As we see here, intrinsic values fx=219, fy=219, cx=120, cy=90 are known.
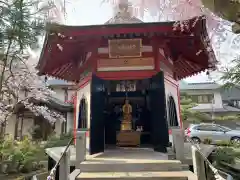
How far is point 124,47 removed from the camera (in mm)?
6695

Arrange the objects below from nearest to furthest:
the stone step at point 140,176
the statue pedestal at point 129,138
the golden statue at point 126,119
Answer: the stone step at point 140,176
the statue pedestal at point 129,138
the golden statue at point 126,119

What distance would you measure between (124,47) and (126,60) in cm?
42

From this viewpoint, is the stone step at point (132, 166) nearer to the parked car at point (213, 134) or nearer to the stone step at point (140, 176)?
the stone step at point (140, 176)

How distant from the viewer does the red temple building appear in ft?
19.9

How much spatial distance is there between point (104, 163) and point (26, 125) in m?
17.2

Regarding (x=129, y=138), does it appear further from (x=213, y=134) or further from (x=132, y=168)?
(x=213, y=134)

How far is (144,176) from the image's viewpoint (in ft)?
13.4

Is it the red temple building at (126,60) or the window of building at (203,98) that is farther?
the window of building at (203,98)

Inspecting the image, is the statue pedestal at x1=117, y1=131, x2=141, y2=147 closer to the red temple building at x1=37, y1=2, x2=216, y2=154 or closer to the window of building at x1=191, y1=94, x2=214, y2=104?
the red temple building at x1=37, y1=2, x2=216, y2=154

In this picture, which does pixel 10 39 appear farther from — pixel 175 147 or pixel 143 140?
pixel 143 140

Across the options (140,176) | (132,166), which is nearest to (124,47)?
(132,166)

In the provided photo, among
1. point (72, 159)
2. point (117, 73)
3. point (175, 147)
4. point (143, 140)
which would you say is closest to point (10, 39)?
point (72, 159)

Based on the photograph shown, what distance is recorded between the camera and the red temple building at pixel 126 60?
6055 mm

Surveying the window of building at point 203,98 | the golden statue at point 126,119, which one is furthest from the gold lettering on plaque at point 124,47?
the window of building at point 203,98
